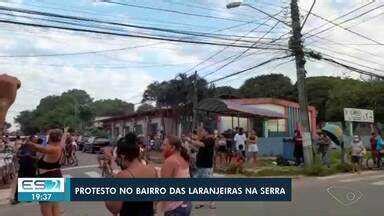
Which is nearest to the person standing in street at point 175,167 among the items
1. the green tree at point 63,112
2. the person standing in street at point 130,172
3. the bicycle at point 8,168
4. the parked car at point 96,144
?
the person standing in street at point 130,172

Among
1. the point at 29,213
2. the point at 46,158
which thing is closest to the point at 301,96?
the point at 29,213

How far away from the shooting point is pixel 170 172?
24.2ft

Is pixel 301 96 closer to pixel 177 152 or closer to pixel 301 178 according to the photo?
pixel 301 178

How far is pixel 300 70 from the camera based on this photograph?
26.6 meters

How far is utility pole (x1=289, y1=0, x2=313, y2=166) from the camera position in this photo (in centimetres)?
2619

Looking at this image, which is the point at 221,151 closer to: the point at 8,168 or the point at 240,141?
the point at 240,141

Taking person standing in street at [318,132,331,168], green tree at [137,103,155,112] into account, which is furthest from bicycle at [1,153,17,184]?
green tree at [137,103,155,112]

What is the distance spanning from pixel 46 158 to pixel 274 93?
78844 mm

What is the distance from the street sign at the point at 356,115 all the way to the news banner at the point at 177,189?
991 inches

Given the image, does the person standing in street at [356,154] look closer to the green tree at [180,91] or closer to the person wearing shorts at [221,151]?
the person wearing shorts at [221,151]

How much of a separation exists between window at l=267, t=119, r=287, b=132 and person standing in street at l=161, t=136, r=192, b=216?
125ft

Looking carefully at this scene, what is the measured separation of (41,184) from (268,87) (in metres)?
81.8

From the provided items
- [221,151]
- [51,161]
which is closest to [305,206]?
[51,161]

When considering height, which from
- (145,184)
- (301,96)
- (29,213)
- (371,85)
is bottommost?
(29,213)
